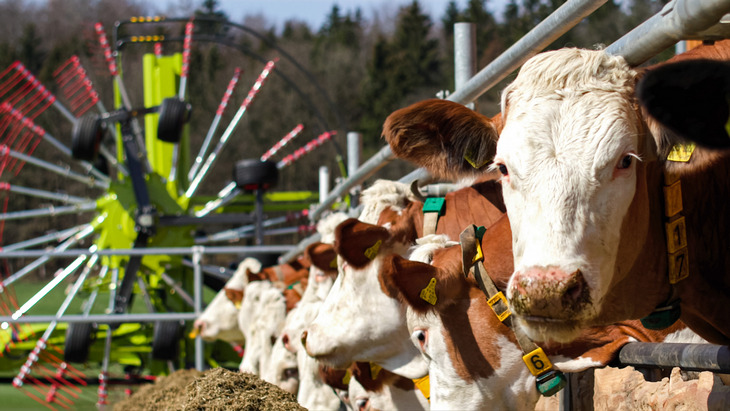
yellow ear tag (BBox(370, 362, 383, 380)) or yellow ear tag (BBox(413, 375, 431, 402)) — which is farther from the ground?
yellow ear tag (BBox(413, 375, 431, 402))

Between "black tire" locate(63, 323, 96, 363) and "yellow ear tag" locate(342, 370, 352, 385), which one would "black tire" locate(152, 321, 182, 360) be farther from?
"yellow ear tag" locate(342, 370, 352, 385)

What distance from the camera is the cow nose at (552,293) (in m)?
1.59

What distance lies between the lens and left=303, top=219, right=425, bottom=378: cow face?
10.7ft

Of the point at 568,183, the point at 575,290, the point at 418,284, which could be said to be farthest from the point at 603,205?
the point at 418,284

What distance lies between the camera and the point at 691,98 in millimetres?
1655

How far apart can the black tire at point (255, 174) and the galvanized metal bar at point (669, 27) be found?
24.3 feet

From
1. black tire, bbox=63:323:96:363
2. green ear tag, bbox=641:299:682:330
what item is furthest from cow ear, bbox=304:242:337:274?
black tire, bbox=63:323:96:363

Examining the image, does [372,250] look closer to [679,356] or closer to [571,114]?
[679,356]

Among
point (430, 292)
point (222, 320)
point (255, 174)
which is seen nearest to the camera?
point (430, 292)

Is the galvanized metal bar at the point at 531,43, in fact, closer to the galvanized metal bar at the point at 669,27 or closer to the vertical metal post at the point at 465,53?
the galvanized metal bar at the point at 669,27

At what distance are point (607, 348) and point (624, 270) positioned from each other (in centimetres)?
57

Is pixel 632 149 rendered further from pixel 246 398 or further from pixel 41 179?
pixel 41 179

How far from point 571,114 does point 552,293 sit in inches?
14.3

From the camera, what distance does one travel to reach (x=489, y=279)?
2.43m
